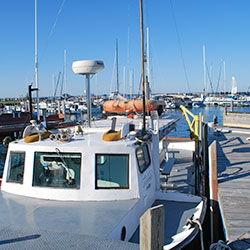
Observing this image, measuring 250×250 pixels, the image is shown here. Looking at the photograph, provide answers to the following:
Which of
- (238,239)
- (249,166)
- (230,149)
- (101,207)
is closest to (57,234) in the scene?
(101,207)

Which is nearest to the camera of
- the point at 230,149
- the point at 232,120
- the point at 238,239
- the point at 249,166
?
the point at 238,239

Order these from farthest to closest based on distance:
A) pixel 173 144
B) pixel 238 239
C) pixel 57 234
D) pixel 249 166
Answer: pixel 173 144
pixel 249 166
pixel 238 239
pixel 57 234

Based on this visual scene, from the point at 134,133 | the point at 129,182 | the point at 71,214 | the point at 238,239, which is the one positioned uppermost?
the point at 134,133

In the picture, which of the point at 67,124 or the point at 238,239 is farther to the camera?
the point at 67,124

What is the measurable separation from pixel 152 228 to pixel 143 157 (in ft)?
10.9

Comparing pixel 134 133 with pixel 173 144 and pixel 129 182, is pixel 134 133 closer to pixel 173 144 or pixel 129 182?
pixel 129 182

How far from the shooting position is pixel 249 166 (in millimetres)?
10172

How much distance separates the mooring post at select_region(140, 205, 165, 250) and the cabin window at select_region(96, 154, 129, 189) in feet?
8.24

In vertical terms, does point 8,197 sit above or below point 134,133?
below

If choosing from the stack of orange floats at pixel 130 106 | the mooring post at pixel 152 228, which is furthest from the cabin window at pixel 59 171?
the stack of orange floats at pixel 130 106

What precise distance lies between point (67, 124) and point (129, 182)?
13.8ft

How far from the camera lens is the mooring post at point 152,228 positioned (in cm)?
297

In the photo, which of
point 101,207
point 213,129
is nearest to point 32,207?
point 101,207

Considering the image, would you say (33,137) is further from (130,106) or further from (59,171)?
(130,106)
